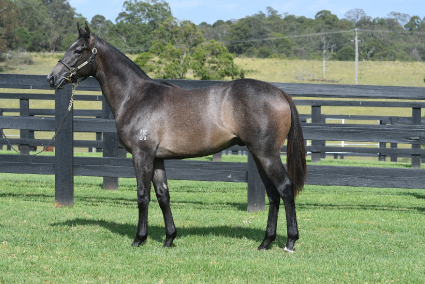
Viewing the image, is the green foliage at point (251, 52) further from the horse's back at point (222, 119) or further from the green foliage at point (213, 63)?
the horse's back at point (222, 119)

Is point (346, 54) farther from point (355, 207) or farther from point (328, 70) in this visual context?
point (355, 207)

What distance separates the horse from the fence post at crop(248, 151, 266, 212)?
5.78 feet

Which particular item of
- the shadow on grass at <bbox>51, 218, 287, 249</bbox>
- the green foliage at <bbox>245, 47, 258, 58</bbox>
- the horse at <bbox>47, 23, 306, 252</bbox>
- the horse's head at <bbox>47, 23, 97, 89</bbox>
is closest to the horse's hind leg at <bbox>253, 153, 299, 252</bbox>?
the horse at <bbox>47, 23, 306, 252</bbox>

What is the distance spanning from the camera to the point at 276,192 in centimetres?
485

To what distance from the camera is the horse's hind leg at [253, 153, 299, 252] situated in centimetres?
452

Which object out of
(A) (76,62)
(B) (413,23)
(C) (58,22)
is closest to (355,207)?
(A) (76,62)

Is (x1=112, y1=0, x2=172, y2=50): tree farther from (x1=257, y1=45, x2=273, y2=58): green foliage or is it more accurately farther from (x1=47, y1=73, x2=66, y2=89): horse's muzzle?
(x1=47, y1=73, x2=66, y2=89): horse's muzzle

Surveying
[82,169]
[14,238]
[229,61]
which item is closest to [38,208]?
[82,169]

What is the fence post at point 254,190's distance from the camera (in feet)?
21.8

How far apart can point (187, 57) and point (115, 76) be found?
100ft

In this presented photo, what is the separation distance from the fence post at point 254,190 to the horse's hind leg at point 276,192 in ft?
5.78

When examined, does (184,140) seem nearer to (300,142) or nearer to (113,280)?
(300,142)

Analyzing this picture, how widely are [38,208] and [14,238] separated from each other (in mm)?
1741

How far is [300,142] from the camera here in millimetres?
4793
